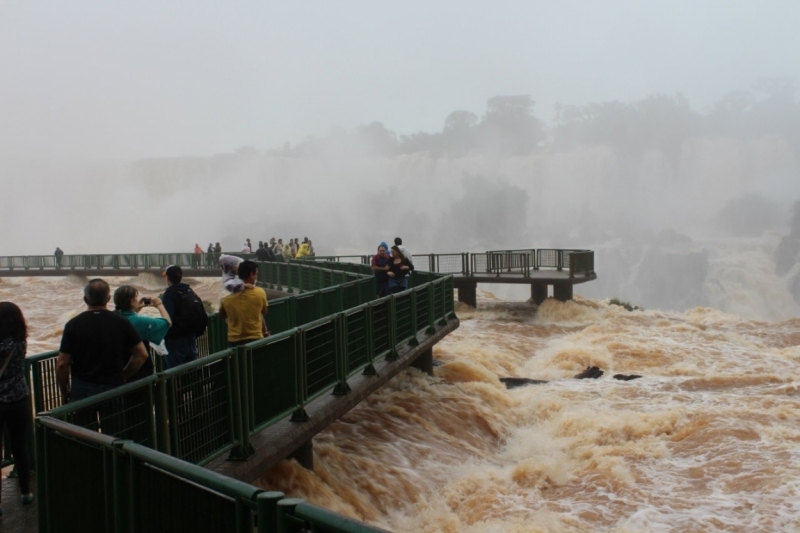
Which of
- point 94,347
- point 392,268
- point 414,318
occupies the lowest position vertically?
point 414,318

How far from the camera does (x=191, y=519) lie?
12.0 ft

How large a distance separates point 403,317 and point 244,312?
527 centimetres

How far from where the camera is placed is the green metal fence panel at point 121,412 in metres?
4.60

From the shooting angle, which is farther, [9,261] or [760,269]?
[760,269]

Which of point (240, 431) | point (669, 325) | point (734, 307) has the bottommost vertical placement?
point (734, 307)

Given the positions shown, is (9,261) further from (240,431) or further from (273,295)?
(240,431)

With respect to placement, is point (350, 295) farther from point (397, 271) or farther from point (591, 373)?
point (591, 373)

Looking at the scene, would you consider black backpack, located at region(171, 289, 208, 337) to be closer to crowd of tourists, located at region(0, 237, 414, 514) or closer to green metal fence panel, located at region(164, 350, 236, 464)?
crowd of tourists, located at region(0, 237, 414, 514)

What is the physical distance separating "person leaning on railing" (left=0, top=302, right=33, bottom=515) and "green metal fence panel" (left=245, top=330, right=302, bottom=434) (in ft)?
5.78

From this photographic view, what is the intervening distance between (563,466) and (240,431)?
5524mm

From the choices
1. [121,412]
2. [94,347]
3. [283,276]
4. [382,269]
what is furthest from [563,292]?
[121,412]

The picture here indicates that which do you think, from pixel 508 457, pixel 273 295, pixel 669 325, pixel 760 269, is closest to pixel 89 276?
pixel 273 295

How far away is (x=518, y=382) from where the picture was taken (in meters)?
16.3

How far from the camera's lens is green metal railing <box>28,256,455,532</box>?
141 inches
